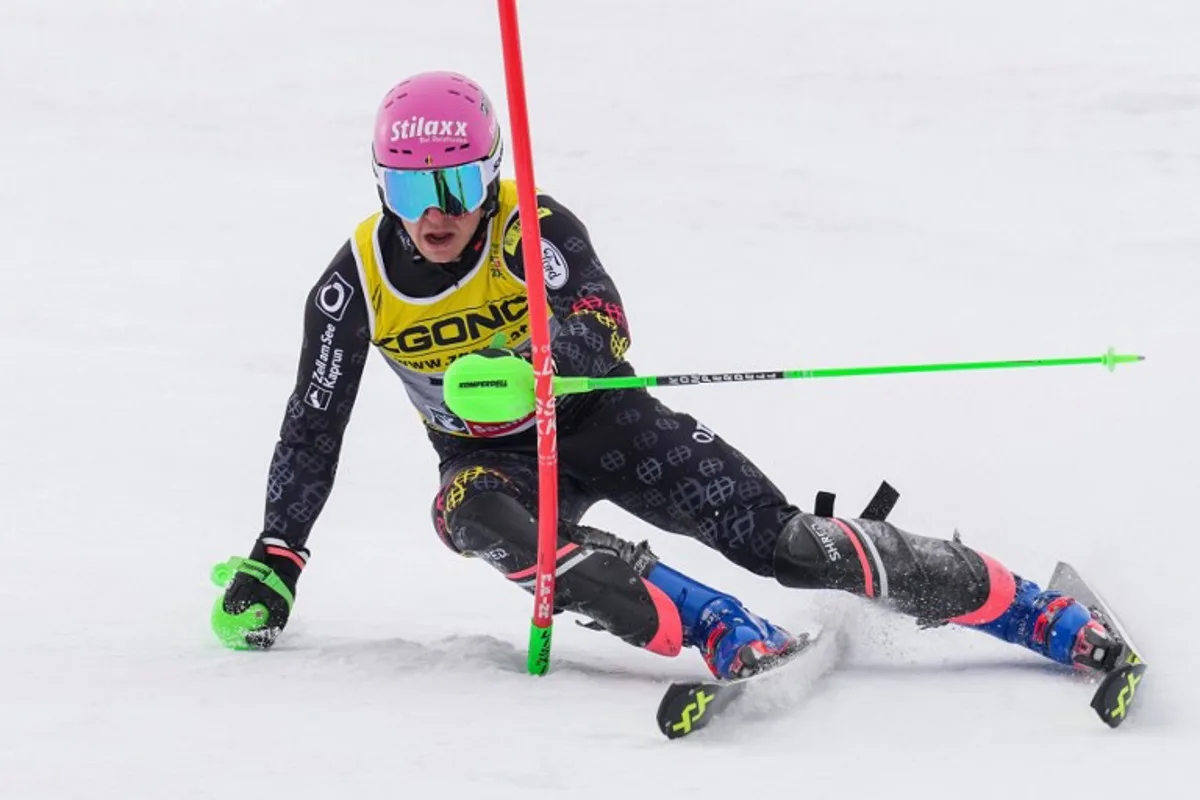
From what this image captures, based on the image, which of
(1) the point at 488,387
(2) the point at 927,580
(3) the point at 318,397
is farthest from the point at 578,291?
(2) the point at 927,580

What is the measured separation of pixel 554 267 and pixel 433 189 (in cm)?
34

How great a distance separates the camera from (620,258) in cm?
1005

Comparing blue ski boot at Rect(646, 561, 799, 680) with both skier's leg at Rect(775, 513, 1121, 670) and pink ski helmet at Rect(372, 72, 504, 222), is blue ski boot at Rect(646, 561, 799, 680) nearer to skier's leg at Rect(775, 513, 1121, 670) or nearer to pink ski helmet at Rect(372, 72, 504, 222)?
skier's leg at Rect(775, 513, 1121, 670)

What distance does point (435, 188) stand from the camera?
4.01 metres

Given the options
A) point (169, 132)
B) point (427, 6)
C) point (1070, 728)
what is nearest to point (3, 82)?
point (169, 132)

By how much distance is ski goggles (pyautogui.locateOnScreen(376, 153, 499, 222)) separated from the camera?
3.99 m

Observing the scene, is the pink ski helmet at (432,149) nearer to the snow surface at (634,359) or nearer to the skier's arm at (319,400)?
the skier's arm at (319,400)

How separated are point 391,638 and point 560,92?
9471 millimetres

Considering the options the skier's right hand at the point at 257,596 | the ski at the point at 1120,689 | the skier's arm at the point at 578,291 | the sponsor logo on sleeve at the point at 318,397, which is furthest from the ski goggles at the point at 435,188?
the ski at the point at 1120,689

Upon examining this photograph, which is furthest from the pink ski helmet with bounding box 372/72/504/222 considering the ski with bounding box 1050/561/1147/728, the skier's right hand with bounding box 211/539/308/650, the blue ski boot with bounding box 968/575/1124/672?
the ski with bounding box 1050/561/1147/728

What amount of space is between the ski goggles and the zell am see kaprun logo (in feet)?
0.24

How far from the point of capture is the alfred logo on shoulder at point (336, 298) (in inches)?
167

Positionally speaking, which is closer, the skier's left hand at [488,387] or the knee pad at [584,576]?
the skier's left hand at [488,387]

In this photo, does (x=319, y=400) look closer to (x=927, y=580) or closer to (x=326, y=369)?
(x=326, y=369)
